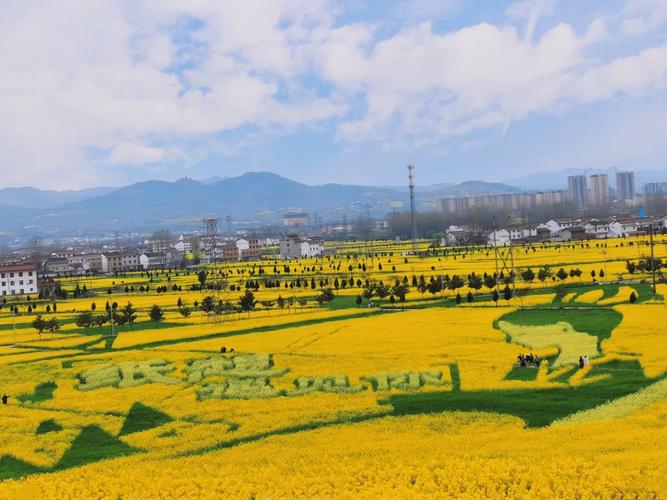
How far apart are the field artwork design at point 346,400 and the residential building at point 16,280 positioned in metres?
39.7

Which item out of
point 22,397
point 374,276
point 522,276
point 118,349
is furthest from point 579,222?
point 22,397

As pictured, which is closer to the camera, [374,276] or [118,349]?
[118,349]

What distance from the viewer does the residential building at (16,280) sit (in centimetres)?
7856

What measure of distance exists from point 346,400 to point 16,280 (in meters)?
64.7

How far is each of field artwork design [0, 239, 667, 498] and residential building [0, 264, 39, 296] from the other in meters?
39.7

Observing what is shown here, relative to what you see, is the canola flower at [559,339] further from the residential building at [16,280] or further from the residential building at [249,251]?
the residential building at [249,251]

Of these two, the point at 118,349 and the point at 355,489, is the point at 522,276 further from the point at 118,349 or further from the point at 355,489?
the point at 355,489

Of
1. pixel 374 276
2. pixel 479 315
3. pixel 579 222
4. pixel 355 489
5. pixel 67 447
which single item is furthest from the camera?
Answer: pixel 579 222

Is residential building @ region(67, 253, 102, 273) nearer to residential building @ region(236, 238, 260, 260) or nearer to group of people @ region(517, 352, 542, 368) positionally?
residential building @ region(236, 238, 260, 260)

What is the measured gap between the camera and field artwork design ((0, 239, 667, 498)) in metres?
17.6

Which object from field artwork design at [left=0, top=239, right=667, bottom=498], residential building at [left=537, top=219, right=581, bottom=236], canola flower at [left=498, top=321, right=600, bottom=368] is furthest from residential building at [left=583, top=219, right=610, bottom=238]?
canola flower at [left=498, top=321, right=600, bottom=368]

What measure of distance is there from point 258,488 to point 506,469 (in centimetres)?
542

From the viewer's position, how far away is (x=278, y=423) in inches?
862

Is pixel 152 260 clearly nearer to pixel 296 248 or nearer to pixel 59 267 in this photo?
pixel 59 267
